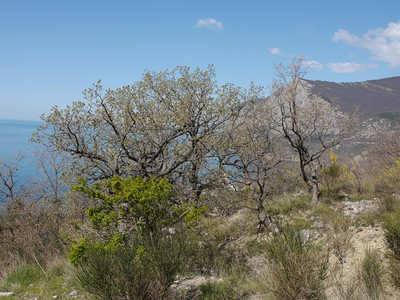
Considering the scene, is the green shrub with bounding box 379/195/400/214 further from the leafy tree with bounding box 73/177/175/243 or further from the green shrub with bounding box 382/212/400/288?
the leafy tree with bounding box 73/177/175/243

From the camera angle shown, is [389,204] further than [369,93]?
No

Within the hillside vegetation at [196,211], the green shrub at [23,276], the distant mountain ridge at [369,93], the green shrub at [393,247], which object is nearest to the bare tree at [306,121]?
the hillside vegetation at [196,211]

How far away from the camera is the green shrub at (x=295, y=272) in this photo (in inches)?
177

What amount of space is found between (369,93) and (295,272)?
333 ft

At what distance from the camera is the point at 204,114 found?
12.4 metres

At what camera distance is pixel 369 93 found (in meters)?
89.6

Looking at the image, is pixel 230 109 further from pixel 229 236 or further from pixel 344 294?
pixel 344 294

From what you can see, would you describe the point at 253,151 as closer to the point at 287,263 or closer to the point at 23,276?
the point at 287,263

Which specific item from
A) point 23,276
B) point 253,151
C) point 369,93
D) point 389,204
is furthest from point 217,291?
point 369,93

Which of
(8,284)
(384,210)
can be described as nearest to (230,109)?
(384,210)

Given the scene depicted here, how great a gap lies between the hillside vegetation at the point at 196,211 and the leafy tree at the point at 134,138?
6 cm

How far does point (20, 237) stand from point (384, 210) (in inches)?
528

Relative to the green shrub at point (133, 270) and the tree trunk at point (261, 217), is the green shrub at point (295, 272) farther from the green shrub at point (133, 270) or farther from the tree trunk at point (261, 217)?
the tree trunk at point (261, 217)

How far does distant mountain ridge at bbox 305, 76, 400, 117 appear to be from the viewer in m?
64.6
